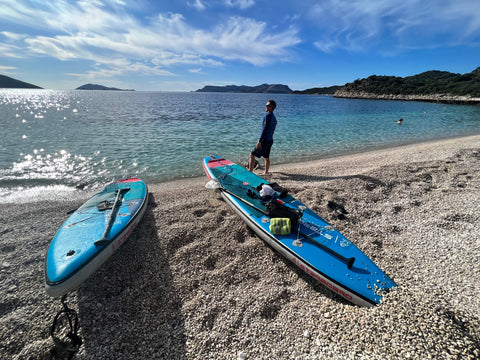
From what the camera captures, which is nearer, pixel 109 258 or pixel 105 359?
pixel 105 359

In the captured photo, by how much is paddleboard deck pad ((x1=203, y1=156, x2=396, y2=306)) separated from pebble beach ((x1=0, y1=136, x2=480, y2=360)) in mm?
238

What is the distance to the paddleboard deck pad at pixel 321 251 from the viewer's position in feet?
12.2

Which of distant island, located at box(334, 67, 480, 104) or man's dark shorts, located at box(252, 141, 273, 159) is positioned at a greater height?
distant island, located at box(334, 67, 480, 104)

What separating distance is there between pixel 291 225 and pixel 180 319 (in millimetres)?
2996

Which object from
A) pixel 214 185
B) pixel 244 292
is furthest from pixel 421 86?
pixel 244 292

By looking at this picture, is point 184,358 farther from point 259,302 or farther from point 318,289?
point 318,289

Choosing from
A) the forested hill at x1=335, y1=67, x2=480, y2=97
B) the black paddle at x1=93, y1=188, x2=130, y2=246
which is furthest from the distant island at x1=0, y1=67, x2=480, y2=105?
the black paddle at x1=93, y1=188, x2=130, y2=246

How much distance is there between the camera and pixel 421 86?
95.2m

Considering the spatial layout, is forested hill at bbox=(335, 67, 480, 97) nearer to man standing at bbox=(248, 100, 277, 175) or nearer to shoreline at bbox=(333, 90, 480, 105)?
shoreline at bbox=(333, 90, 480, 105)

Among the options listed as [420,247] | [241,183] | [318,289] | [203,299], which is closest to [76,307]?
[203,299]

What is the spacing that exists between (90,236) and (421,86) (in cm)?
13137

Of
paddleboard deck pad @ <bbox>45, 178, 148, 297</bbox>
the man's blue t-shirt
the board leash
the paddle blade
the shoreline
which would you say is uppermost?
the shoreline

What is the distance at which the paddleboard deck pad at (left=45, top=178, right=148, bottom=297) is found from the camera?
3682 millimetres

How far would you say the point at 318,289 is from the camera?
13.3ft
